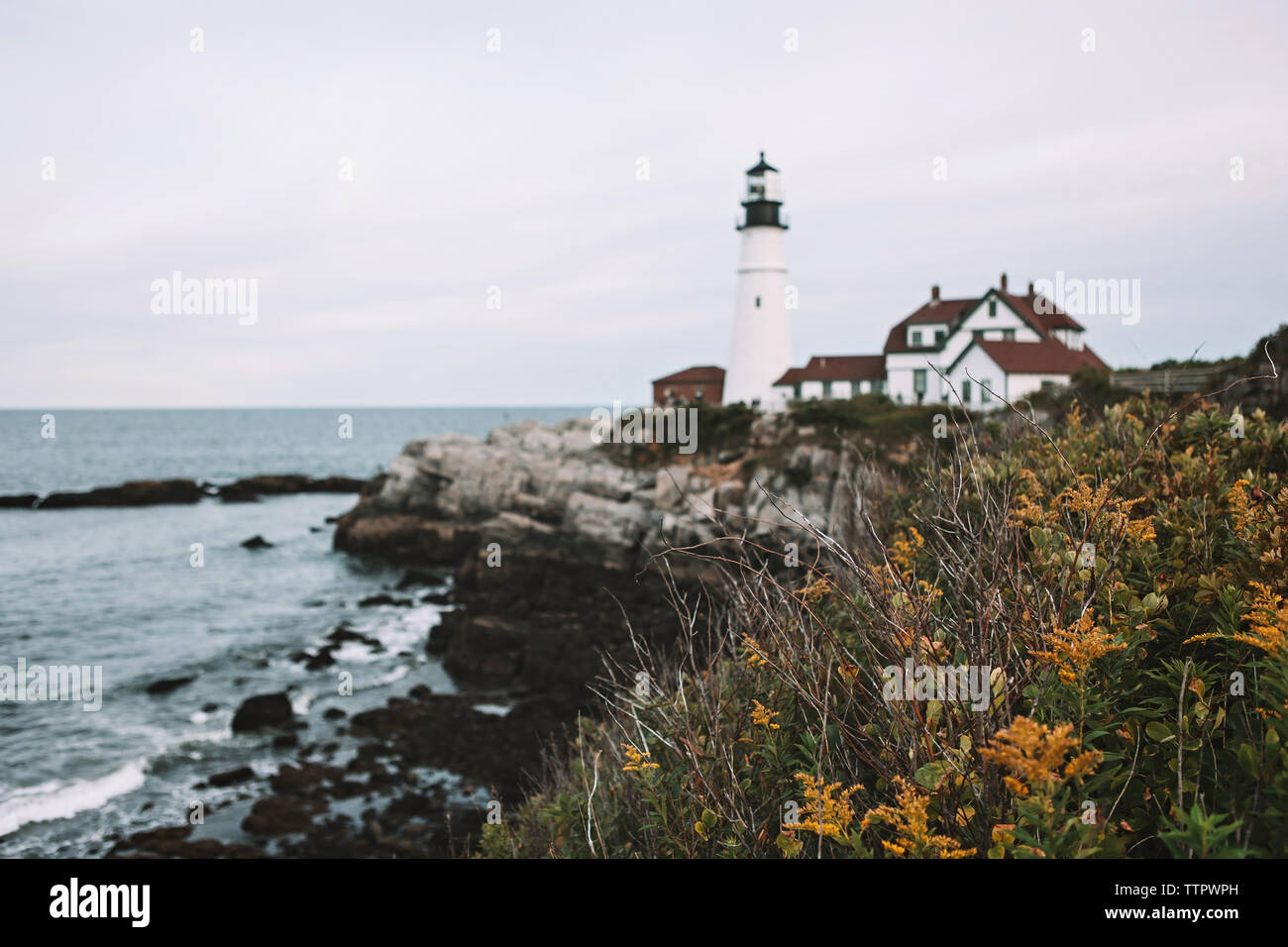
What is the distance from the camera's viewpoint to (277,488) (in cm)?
6738

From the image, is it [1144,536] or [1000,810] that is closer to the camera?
[1000,810]

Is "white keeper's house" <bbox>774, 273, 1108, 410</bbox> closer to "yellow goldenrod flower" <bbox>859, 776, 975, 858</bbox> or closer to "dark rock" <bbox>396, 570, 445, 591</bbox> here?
"dark rock" <bbox>396, 570, 445, 591</bbox>

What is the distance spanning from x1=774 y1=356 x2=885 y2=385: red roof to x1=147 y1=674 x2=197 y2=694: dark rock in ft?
104

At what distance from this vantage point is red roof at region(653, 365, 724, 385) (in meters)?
50.9

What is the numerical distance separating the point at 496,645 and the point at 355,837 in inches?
338

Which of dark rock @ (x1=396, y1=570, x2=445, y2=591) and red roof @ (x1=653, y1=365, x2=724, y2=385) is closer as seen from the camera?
dark rock @ (x1=396, y1=570, x2=445, y2=591)

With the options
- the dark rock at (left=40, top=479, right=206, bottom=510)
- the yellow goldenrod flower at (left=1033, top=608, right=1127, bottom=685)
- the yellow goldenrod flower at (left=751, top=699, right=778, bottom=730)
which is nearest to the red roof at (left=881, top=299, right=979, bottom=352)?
the yellow goldenrod flower at (left=751, top=699, right=778, bottom=730)

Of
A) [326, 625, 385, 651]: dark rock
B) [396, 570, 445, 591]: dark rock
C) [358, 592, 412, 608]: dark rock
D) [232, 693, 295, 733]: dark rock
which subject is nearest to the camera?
[232, 693, 295, 733]: dark rock

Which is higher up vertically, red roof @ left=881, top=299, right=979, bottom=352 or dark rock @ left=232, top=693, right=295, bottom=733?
red roof @ left=881, top=299, right=979, bottom=352

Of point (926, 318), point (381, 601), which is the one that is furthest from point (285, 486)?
point (926, 318)

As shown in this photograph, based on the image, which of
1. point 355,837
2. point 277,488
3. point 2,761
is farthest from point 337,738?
point 277,488

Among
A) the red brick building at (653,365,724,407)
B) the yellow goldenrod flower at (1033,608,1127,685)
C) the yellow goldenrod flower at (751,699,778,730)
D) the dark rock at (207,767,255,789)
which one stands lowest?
the dark rock at (207,767,255,789)
